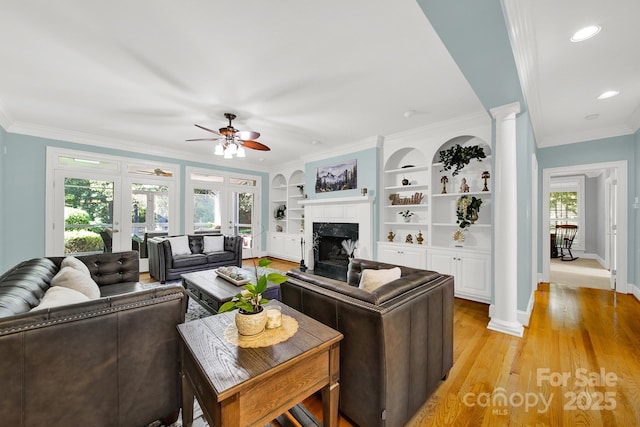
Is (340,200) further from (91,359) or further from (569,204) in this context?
(569,204)

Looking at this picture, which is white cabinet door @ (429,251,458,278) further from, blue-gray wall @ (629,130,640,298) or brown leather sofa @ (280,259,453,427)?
blue-gray wall @ (629,130,640,298)

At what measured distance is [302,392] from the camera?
1.18 meters

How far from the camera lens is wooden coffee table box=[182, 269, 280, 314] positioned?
2551 millimetres

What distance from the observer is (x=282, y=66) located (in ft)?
8.17

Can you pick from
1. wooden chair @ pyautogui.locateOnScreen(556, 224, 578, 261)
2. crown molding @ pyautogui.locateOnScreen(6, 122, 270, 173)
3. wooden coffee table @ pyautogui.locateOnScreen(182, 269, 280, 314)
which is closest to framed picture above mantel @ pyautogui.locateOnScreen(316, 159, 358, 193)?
crown molding @ pyautogui.locateOnScreen(6, 122, 270, 173)

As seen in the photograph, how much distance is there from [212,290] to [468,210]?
3578mm

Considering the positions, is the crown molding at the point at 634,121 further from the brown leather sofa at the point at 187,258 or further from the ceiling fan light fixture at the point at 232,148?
the brown leather sofa at the point at 187,258

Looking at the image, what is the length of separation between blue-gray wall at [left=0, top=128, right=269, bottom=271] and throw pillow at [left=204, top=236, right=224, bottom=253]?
247cm

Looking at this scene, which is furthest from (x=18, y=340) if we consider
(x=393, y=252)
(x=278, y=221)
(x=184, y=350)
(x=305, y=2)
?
(x=278, y=221)

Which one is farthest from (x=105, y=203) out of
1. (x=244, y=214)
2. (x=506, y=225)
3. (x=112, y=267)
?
(x=506, y=225)

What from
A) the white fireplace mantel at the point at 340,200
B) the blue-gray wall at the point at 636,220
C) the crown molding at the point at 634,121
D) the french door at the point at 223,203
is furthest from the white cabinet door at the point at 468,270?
the french door at the point at 223,203

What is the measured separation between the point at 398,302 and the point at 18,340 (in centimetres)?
169

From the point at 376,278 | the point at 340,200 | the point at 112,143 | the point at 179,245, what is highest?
the point at 112,143

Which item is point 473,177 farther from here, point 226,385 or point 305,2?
point 226,385
